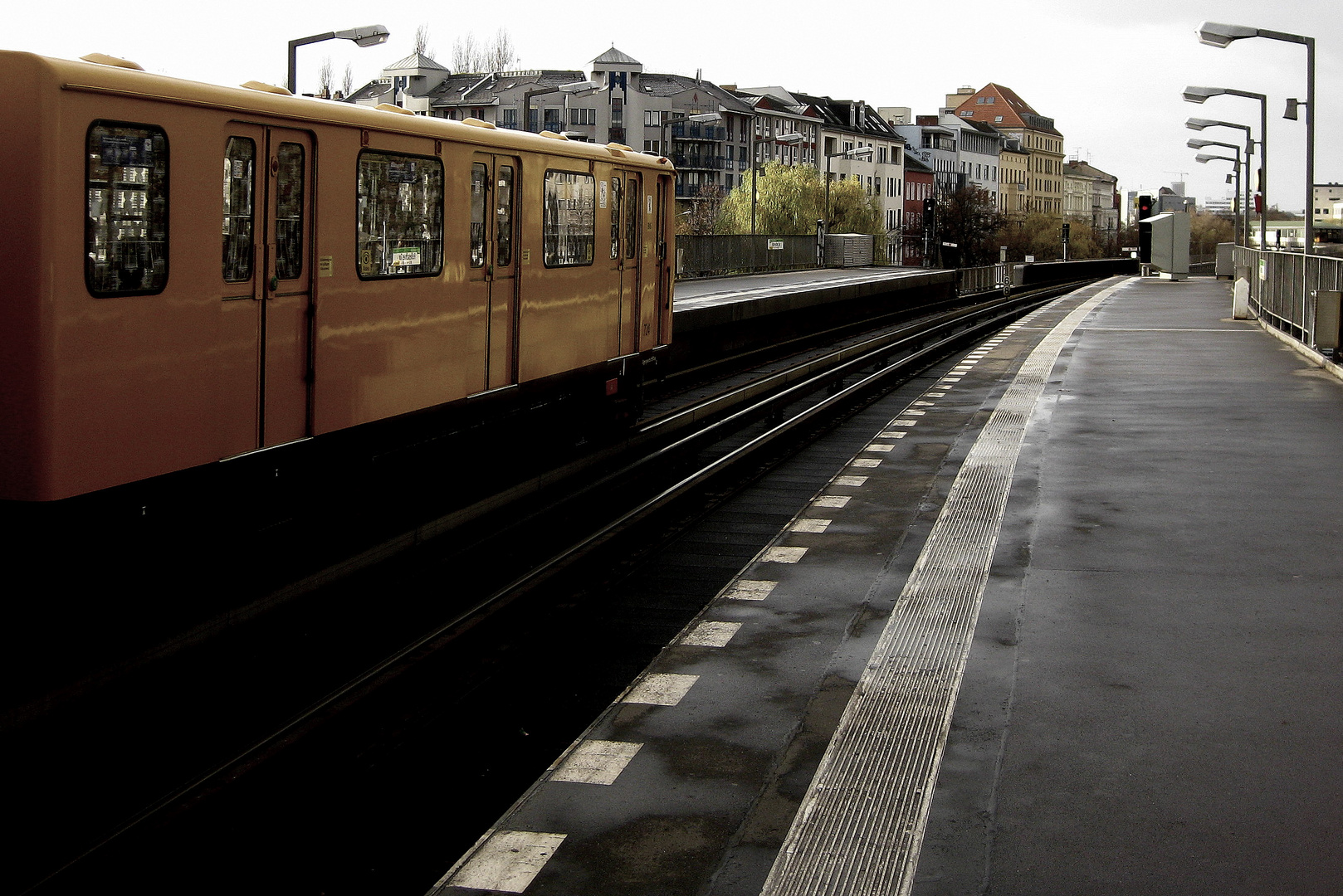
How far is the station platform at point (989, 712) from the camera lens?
197 inches

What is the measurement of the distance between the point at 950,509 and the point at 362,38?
20666 millimetres

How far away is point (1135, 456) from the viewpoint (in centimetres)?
1385

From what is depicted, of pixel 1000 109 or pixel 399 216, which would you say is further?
pixel 1000 109

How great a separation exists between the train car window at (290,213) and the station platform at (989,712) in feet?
11.2

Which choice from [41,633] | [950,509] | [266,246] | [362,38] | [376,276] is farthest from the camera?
[362,38]

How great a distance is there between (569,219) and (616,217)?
1.37 m

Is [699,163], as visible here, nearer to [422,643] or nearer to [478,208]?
[478,208]

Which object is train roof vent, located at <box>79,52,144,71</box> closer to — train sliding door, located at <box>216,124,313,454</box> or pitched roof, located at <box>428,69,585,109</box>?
train sliding door, located at <box>216,124,313,454</box>

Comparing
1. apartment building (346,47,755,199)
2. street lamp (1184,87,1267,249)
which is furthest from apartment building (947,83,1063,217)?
street lamp (1184,87,1267,249)

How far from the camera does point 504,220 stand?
1207cm

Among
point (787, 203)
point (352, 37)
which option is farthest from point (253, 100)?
point (787, 203)

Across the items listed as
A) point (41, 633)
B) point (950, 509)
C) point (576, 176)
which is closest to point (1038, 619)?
point (950, 509)

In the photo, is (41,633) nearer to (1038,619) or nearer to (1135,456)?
(1038,619)

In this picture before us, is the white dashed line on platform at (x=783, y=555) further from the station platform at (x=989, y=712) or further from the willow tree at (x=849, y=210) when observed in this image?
the willow tree at (x=849, y=210)
